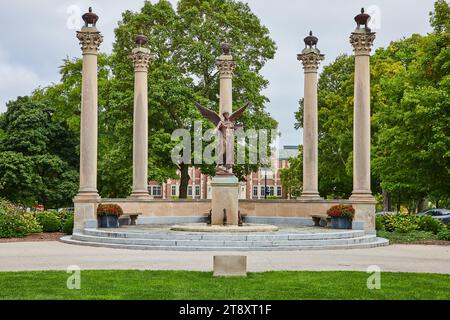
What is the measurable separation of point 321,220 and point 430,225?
21.1ft

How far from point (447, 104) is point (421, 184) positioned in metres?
8.96

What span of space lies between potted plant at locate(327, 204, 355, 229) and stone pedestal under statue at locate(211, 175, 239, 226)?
5381mm

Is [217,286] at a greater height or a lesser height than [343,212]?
lesser

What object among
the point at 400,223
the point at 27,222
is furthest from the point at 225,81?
the point at 27,222

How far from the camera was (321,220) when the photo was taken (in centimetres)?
3597

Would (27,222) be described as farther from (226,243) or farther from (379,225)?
(379,225)

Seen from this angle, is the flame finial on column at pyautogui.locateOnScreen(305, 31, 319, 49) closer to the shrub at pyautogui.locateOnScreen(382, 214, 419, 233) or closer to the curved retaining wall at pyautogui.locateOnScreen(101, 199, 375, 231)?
the curved retaining wall at pyautogui.locateOnScreen(101, 199, 375, 231)

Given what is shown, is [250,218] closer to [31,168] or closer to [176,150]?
[176,150]

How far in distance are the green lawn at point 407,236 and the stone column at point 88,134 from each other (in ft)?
51.3

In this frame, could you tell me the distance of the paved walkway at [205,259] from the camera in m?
19.2

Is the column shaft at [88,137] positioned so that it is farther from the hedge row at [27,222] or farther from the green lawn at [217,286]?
the green lawn at [217,286]

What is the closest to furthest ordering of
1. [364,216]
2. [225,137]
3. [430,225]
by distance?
[225,137]
[364,216]
[430,225]

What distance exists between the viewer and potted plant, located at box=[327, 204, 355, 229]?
32.5 m

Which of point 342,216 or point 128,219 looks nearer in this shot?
point 342,216
